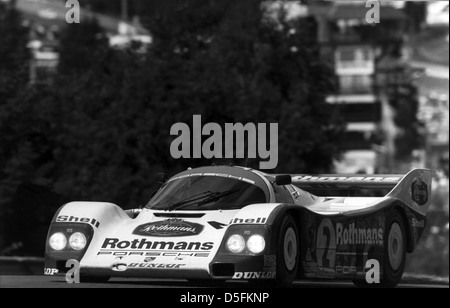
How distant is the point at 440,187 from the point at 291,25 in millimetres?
5369

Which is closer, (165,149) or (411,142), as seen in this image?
(165,149)

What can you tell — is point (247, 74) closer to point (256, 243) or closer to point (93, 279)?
point (93, 279)

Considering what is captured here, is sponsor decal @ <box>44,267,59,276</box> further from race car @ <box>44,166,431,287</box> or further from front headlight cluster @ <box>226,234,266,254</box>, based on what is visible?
front headlight cluster @ <box>226,234,266,254</box>

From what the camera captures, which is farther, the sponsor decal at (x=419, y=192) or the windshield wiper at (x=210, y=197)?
the sponsor decal at (x=419, y=192)

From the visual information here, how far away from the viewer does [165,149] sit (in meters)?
19.7

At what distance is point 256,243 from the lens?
9.45 m

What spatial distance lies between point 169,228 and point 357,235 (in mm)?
1714

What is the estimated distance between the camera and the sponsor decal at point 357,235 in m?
10.6

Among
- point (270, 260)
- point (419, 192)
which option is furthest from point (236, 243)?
point (419, 192)

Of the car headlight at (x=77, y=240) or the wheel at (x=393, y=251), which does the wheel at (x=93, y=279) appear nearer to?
the car headlight at (x=77, y=240)

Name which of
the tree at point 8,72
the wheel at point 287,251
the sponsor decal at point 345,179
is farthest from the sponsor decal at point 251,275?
the tree at point 8,72

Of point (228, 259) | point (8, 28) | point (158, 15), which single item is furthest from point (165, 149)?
point (228, 259)

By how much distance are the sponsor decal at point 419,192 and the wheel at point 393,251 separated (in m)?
0.41
